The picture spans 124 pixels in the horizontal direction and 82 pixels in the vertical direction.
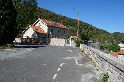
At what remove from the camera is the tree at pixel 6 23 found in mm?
25316

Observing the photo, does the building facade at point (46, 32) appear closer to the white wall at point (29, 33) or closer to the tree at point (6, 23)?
the white wall at point (29, 33)

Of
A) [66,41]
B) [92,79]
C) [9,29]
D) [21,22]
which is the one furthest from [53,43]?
[92,79]

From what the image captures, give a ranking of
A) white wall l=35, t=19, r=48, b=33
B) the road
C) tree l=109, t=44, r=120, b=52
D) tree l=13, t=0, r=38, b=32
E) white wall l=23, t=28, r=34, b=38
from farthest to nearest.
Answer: tree l=109, t=44, r=120, b=52 → white wall l=35, t=19, r=48, b=33 → white wall l=23, t=28, r=34, b=38 → tree l=13, t=0, r=38, b=32 → the road

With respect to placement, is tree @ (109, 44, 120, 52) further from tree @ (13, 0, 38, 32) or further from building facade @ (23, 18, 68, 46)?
tree @ (13, 0, 38, 32)

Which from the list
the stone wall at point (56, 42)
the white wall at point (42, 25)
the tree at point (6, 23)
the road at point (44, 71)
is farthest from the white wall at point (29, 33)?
the road at point (44, 71)

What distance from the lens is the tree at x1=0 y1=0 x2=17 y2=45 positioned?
2532cm

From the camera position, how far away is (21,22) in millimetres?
37844

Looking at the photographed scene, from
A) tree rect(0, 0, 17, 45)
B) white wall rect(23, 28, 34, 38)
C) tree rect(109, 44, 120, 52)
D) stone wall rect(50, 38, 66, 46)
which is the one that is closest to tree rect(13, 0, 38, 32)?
white wall rect(23, 28, 34, 38)

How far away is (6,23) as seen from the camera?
1009 inches

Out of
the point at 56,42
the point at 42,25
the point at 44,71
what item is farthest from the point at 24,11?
the point at 44,71

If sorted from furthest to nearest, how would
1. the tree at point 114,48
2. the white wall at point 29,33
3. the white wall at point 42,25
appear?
the tree at point 114,48 < the white wall at point 42,25 < the white wall at point 29,33

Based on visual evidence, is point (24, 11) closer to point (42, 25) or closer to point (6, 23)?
point (42, 25)

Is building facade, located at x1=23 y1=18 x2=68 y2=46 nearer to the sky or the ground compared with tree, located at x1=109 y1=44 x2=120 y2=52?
nearer to the sky

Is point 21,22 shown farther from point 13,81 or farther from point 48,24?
point 13,81
